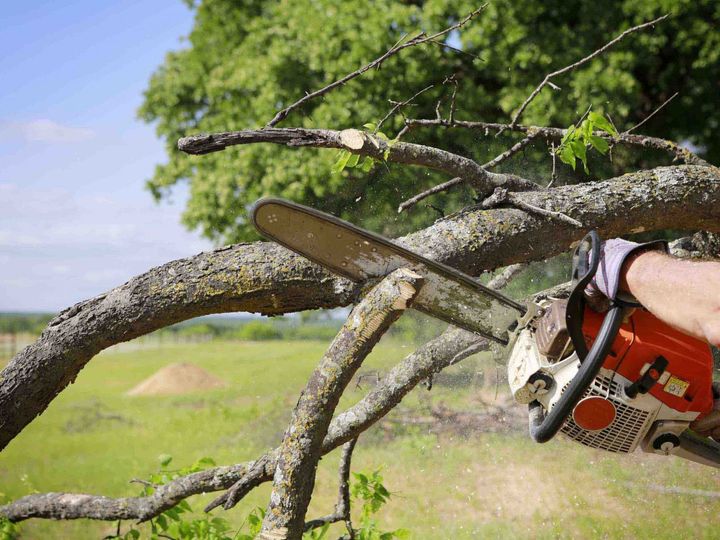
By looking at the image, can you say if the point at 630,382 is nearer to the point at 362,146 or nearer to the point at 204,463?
the point at 362,146

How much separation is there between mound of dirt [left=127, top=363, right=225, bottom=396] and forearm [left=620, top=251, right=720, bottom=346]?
9810 mm

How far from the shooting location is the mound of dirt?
10.5 m

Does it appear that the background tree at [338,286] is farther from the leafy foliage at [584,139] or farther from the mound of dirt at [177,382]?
the mound of dirt at [177,382]

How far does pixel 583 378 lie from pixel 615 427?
0.89 feet

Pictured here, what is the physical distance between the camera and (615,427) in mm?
1561

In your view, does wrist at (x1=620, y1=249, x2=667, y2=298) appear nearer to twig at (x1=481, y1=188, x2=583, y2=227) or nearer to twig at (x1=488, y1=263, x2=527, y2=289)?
twig at (x1=481, y1=188, x2=583, y2=227)

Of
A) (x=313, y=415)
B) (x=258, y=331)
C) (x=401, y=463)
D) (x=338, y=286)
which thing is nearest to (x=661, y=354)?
(x=313, y=415)

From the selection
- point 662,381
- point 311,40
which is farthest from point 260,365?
point 662,381

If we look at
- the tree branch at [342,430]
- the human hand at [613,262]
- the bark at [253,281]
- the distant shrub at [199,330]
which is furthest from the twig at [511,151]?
the distant shrub at [199,330]

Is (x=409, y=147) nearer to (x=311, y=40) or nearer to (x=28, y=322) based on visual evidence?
(x=311, y=40)

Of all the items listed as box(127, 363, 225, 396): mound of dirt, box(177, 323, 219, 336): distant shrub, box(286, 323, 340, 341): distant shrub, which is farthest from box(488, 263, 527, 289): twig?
box(177, 323, 219, 336): distant shrub

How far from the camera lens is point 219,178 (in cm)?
703

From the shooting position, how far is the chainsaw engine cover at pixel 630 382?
1438mm

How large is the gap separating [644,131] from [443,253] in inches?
258
